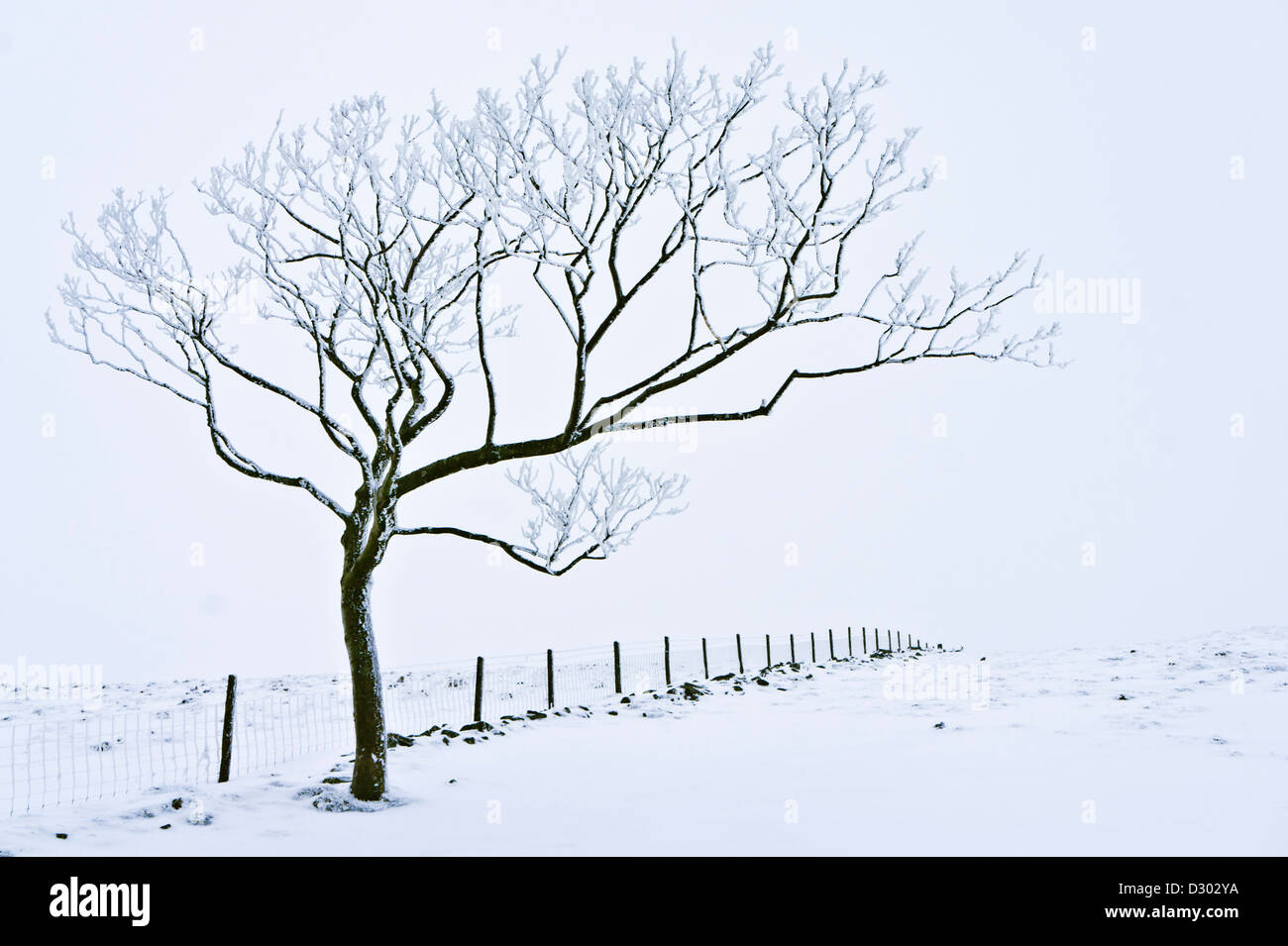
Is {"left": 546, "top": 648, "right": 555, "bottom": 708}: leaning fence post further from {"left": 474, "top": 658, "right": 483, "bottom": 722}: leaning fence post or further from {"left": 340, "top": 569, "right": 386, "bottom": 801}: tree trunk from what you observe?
{"left": 340, "top": 569, "right": 386, "bottom": 801}: tree trunk

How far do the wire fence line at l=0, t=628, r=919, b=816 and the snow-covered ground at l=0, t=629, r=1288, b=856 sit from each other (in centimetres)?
178

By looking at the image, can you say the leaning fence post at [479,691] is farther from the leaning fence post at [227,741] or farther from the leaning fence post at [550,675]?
the leaning fence post at [227,741]

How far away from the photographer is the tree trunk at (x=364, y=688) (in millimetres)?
9633

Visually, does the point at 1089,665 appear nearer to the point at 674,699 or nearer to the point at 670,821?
the point at 674,699

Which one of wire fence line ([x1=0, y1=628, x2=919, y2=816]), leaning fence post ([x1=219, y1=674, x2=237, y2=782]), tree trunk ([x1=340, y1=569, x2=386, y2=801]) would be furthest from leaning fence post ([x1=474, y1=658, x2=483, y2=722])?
tree trunk ([x1=340, y1=569, x2=386, y2=801])

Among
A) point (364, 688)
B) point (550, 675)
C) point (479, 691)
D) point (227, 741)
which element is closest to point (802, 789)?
point (364, 688)

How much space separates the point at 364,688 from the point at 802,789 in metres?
5.14

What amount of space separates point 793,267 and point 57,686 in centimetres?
2354

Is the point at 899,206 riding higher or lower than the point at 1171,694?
higher

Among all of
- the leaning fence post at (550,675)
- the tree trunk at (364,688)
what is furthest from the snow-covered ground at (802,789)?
the leaning fence post at (550,675)

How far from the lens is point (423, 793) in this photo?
10094mm

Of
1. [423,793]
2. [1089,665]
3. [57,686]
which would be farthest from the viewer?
[57,686]

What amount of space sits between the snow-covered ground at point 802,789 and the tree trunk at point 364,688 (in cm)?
34

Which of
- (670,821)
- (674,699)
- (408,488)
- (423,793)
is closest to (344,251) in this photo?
(408,488)
